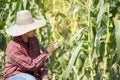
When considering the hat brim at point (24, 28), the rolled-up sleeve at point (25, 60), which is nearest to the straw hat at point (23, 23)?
the hat brim at point (24, 28)

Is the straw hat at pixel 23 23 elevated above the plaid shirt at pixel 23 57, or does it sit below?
above

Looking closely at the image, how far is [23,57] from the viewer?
3.34m

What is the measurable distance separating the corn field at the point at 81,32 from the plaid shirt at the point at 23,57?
210mm

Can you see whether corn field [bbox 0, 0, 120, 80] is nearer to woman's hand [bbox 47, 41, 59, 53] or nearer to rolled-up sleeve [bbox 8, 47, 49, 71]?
woman's hand [bbox 47, 41, 59, 53]

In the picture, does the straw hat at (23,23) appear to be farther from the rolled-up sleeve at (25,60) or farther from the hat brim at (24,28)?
the rolled-up sleeve at (25,60)

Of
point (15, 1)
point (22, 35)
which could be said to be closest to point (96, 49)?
point (22, 35)

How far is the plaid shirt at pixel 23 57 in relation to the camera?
334 cm

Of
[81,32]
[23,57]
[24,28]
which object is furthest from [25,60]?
[81,32]

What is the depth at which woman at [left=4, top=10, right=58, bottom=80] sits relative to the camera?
334 cm

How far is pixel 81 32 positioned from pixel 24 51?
1.72 feet

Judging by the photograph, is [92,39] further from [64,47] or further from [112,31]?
[64,47]

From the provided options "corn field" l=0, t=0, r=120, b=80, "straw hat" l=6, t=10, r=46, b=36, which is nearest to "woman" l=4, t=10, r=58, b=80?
"straw hat" l=6, t=10, r=46, b=36

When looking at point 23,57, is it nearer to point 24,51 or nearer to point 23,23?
point 24,51

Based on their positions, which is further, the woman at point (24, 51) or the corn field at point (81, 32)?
the woman at point (24, 51)
